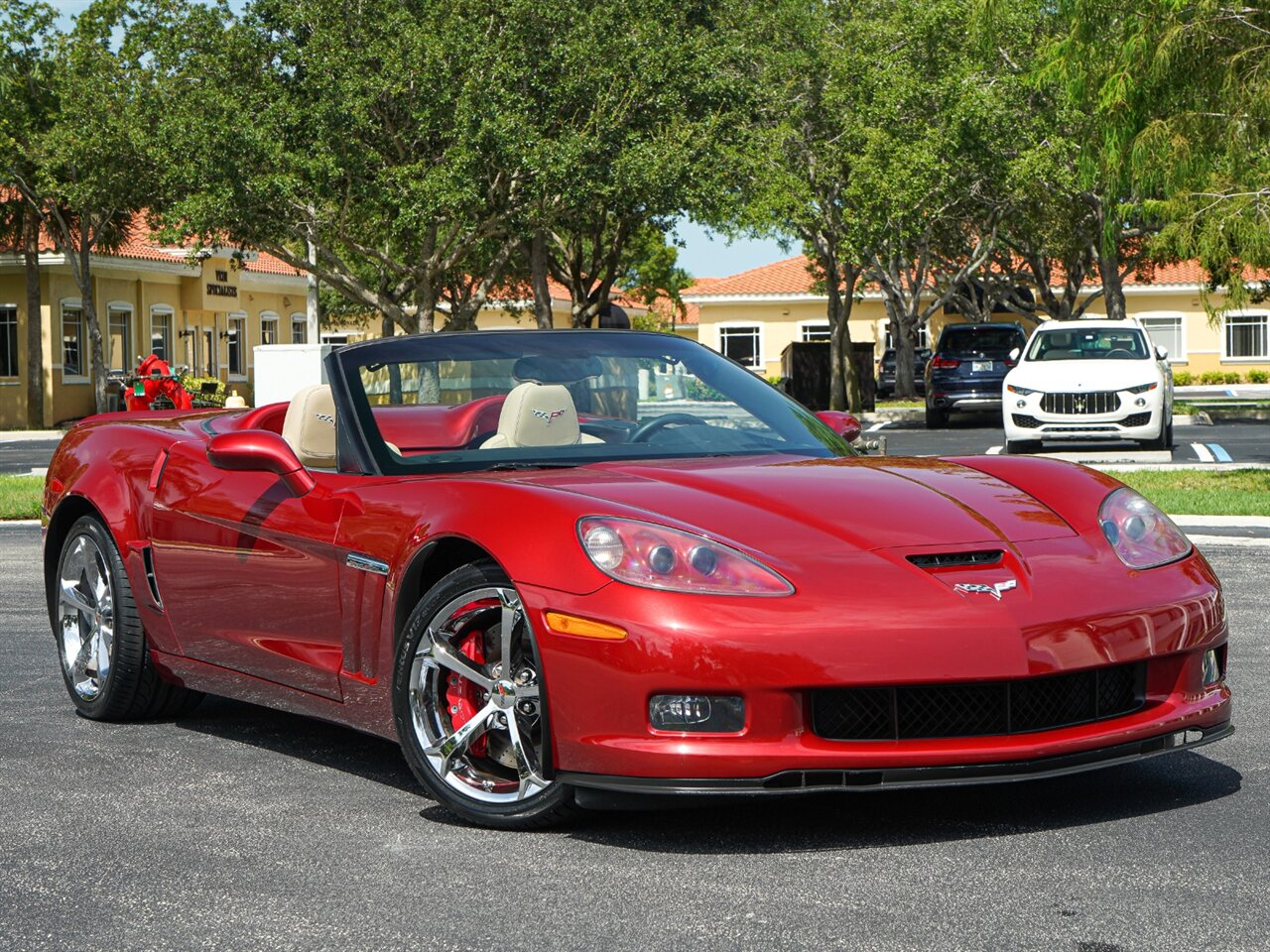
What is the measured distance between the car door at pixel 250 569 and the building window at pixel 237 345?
170 feet

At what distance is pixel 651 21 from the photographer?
112 feet

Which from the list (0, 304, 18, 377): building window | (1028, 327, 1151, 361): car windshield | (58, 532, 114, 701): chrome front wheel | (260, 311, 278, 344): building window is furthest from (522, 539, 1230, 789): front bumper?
(260, 311, 278, 344): building window

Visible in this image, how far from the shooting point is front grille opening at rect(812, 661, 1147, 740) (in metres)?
4.27

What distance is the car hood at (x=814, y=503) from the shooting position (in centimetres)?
450

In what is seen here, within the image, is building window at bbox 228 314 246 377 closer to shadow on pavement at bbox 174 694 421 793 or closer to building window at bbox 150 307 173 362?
building window at bbox 150 307 173 362

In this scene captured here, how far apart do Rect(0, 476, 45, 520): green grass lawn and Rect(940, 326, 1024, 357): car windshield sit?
17.8 meters

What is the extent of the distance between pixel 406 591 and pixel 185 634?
1.38 meters

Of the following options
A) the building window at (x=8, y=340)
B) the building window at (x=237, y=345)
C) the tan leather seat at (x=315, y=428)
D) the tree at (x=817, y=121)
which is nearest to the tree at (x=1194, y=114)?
the tan leather seat at (x=315, y=428)

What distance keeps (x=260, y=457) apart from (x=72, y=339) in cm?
4367

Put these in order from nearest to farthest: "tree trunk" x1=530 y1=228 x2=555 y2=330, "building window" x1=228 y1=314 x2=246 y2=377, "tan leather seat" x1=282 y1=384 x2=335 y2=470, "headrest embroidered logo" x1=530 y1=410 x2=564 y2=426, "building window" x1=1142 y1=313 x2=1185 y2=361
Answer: "headrest embroidered logo" x1=530 y1=410 x2=564 y2=426 < "tan leather seat" x1=282 y1=384 x2=335 y2=470 < "tree trunk" x1=530 y1=228 x2=555 y2=330 < "building window" x1=228 y1=314 x2=246 y2=377 < "building window" x1=1142 y1=313 x2=1185 y2=361

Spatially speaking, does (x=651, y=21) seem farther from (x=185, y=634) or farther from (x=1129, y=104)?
(x=185, y=634)

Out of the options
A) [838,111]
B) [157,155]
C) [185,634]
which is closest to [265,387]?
[157,155]

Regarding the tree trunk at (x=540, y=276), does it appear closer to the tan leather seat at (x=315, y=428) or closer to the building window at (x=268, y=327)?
the building window at (x=268, y=327)

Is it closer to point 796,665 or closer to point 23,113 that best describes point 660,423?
point 796,665
